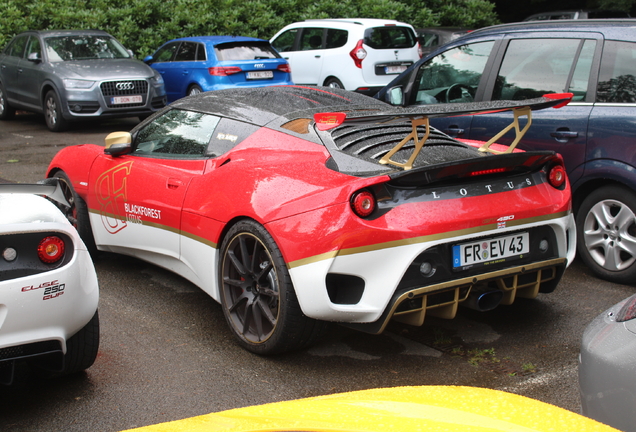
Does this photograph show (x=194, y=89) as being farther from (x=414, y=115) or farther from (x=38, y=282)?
(x=38, y=282)

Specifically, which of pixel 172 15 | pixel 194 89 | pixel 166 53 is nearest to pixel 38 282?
pixel 194 89

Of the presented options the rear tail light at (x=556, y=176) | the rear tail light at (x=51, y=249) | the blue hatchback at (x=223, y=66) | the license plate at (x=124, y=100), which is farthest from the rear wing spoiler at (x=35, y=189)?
the blue hatchback at (x=223, y=66)

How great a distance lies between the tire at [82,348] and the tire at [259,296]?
812 millimetres

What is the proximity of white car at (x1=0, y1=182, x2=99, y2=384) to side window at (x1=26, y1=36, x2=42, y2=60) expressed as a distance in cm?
1044

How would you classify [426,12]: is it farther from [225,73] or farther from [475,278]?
[475,278]

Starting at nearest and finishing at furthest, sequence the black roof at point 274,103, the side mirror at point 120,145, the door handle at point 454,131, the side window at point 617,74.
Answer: the black roof at point 274,103 < the side window at point 617,74 < the side mirror at point 120,145 < the door handle at point 454,131

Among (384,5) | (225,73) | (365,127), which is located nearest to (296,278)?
(365,127)

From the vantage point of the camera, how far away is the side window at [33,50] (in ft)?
42.2

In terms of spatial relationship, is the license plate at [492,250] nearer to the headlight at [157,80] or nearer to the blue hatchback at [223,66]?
the blue hatchback at [223,66]

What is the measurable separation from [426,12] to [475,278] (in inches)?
702

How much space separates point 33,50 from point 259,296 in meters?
11.0

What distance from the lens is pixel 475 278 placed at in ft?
12.2

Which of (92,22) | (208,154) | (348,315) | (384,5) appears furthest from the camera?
(384,5)

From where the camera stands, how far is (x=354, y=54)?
13.2 metres
